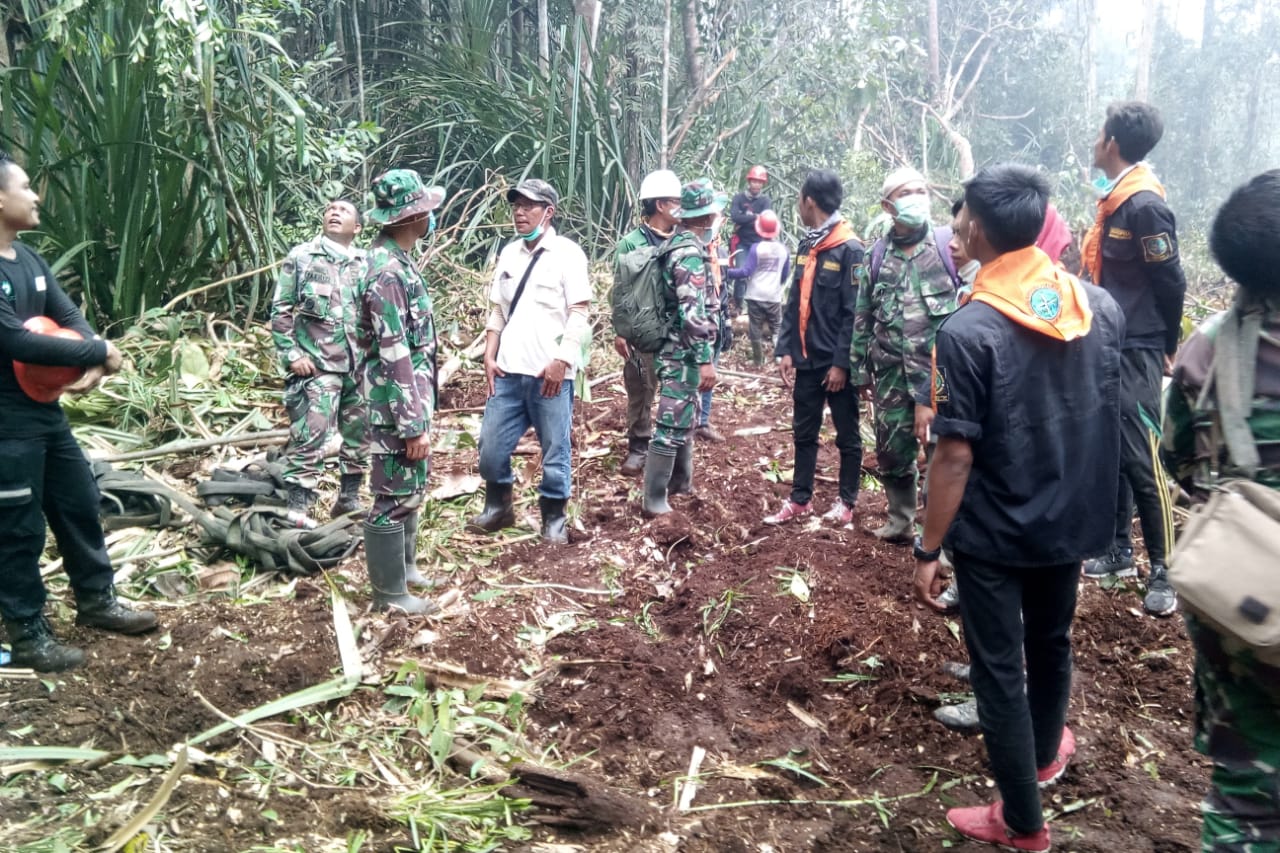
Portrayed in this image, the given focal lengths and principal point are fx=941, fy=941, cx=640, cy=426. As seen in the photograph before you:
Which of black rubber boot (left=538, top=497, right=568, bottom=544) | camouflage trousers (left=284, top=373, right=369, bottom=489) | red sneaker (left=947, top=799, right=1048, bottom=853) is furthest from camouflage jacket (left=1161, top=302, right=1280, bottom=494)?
camouflage trousers (left=284, top=373, right=369, bottom=489)

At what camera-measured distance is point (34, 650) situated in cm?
356

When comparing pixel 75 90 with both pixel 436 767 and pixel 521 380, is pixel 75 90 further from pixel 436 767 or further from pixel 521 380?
pixel 436 767

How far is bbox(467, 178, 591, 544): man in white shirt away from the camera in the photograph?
5023 mm

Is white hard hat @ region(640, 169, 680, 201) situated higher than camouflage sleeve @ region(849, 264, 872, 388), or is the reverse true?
white hard hat @ region(640, 169, 680, 201)

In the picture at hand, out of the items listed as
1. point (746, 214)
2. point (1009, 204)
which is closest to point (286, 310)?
point (1009, 204)

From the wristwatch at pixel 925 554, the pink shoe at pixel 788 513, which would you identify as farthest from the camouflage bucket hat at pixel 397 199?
the pink shoe at pixel 788 513

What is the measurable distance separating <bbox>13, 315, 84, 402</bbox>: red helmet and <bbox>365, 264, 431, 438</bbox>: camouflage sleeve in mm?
1105

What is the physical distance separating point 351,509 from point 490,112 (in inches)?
296

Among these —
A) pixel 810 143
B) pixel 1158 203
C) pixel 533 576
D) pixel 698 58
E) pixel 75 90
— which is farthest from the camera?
pixel 810 143

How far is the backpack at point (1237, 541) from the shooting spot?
72.7 inches

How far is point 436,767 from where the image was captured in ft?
10.8

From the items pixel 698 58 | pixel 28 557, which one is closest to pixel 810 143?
pixel 698 58

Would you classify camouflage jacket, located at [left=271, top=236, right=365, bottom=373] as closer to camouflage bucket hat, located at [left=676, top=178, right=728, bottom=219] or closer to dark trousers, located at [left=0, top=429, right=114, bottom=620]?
dark trousers, located at [left=0, top=429, right=114, bottom=620]

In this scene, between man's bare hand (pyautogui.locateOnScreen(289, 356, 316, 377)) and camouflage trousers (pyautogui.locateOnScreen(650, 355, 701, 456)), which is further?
camouflage trousers (pyautogui.locateOnScreen(650, 355, 701, 456))
